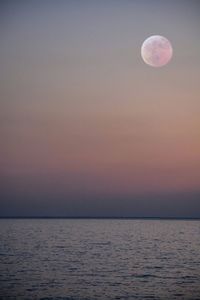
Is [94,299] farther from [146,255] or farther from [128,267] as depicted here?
[146,255]

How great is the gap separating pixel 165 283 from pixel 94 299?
23.4 feet

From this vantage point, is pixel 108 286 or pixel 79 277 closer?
pixel 108 286

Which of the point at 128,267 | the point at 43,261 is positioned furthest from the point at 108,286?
the point at 43,261

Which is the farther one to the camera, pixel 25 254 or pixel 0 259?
pixel 25 254

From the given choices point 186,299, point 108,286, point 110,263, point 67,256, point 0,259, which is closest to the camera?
point 186,299

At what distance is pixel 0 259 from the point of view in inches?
1898

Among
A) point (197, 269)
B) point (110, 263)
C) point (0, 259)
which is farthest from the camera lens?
point (0, 259)

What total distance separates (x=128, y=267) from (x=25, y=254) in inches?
601

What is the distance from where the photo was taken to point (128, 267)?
138ft

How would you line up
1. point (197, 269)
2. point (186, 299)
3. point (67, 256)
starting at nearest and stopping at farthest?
1. point (186, 299)
2. point (197, 269)
3. point (67, 256)

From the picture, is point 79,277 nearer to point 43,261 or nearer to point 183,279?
point 183,279

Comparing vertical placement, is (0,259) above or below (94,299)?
above

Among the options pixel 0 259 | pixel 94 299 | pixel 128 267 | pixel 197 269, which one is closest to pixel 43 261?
pixel 0 259

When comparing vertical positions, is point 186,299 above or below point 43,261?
below
